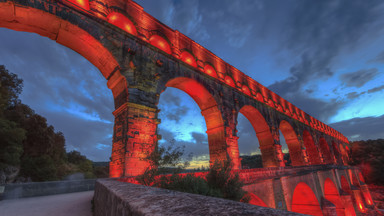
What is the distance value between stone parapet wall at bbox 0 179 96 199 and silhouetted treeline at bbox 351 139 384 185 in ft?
172

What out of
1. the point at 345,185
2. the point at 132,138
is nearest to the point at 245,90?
the point at 132,138

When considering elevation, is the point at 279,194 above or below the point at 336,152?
below

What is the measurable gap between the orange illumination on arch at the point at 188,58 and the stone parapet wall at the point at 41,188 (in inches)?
341

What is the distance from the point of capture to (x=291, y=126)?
19.9m

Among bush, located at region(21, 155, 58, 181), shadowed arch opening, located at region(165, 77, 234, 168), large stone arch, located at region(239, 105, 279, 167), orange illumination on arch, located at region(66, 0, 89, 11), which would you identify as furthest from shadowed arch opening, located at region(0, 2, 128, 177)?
bush, located at region(21, 155, 58, 181)

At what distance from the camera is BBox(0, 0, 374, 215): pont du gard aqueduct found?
23.5ft

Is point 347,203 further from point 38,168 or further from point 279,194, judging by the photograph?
point 38,168

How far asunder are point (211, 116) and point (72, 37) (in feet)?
28.6

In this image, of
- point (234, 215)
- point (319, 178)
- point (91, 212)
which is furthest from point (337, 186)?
point (234, 215)

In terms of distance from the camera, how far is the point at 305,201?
13.5 metres

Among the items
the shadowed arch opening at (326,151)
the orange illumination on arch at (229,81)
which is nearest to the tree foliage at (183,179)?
the orange illumination on arch at (229,81)

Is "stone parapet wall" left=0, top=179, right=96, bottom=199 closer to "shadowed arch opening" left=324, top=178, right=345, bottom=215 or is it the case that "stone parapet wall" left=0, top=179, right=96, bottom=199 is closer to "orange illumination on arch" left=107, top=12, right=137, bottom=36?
"orange illumination on arch" left=107, top=12, right=137, bottom=36

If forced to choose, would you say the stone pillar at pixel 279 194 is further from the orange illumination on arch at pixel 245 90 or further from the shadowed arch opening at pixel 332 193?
the shadowed arch opening at pixel 332 193

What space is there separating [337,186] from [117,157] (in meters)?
20.3
